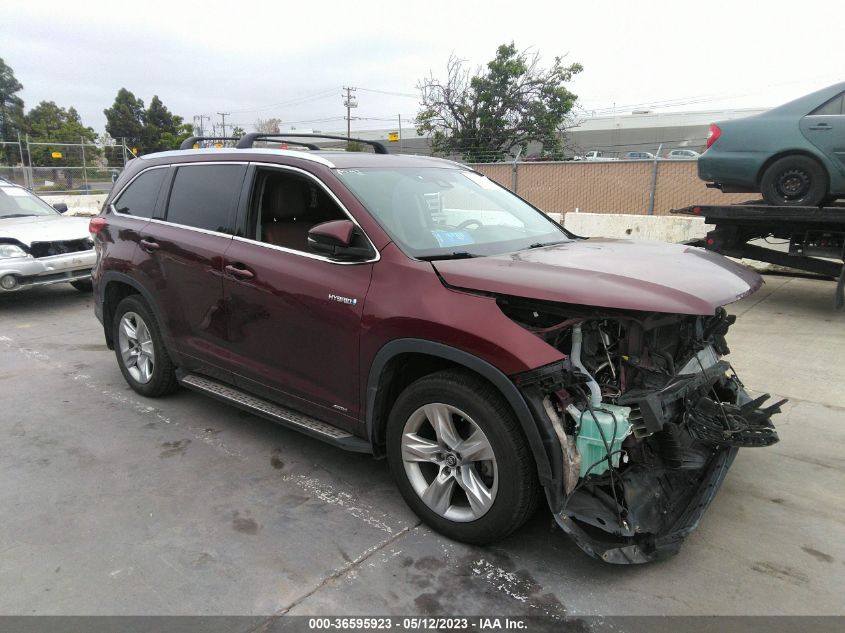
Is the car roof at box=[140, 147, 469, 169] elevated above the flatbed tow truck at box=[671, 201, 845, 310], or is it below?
above

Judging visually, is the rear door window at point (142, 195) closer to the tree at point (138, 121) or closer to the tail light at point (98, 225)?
the tail light at point (98, 225)

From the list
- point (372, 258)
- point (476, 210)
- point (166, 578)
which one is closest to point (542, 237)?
point (476, 210)

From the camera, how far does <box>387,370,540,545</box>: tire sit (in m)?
2.70

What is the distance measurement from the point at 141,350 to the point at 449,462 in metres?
3.11

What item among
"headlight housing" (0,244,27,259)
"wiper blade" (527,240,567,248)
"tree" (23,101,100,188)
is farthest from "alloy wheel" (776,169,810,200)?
"tree" (23,101,100,188)

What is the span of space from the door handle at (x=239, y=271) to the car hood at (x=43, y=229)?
18.2 ft

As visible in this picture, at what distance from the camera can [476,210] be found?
3.91 meters

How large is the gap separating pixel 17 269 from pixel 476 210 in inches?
257

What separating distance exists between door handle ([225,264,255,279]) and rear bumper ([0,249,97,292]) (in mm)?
4453

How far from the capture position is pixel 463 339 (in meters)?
2.74

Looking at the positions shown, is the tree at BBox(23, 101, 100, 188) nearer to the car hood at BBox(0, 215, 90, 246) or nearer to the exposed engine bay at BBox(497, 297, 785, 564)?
the car hood at BBox(0, 215, 90, 246)

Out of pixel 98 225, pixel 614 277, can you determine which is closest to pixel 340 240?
pixel 614 277

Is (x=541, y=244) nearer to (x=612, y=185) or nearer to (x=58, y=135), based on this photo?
(x=612, y=185)

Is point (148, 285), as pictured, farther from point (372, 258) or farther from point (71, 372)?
point (372, 258)
